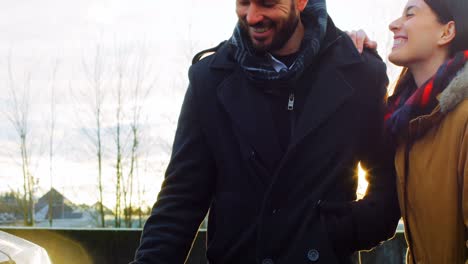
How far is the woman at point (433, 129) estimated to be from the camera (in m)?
3.39

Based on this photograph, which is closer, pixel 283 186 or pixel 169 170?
pixel 283 186

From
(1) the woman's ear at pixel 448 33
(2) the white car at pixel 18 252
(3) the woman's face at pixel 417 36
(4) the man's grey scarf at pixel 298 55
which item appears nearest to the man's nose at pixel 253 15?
(4) the man's grey scarf at pixel 298 55

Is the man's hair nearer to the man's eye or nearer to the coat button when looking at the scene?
the man's eye

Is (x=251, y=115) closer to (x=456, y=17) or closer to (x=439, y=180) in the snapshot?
(x=439, y=180)

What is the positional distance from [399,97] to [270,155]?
0.94 meters

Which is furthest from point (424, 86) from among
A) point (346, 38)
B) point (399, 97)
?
point (346, 38)

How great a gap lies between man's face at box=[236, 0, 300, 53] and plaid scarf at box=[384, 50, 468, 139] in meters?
0.70

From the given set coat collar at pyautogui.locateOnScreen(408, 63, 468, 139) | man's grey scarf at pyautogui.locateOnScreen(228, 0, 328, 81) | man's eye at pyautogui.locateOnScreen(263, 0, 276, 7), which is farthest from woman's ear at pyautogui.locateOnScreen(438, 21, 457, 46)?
man's eye at pyautogui.locateOnScreen(263, 0, 276, 7)

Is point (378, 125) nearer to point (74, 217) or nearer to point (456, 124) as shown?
point (456, 124)

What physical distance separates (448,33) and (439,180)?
839 mm

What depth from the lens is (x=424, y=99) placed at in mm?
3639

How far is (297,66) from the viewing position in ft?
10.7

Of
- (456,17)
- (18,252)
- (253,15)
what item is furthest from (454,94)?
(18,252)

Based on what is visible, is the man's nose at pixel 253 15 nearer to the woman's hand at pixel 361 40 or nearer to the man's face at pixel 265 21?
the man's face at pixel 265 21
